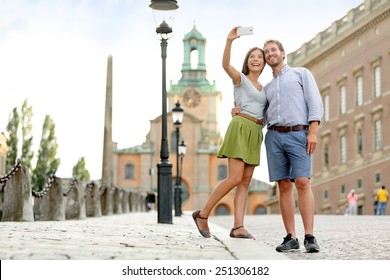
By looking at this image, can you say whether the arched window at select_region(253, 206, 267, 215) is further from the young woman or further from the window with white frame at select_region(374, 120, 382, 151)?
the young woman

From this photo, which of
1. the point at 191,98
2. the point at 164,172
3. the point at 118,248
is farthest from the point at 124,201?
the point at 191,98

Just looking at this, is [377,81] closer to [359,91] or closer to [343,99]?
[359,91]

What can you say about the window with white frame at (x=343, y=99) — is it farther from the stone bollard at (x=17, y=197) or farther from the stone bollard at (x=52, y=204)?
the stone bollard at (x=17, y=197)

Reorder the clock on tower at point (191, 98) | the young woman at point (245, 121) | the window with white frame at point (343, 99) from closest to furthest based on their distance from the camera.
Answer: the young woman at point (245, 121), the window with white frame at point (343, 99), the clock on tower at point (191, 98)

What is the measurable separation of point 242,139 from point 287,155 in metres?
0.78

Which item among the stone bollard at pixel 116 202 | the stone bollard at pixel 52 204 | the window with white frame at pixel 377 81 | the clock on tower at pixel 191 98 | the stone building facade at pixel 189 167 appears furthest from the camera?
the clock on tower at pixel 191 98

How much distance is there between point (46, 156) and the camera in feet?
203

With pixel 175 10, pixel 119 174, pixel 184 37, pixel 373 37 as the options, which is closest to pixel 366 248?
pixel 175 10

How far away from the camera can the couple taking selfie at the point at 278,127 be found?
359 inches

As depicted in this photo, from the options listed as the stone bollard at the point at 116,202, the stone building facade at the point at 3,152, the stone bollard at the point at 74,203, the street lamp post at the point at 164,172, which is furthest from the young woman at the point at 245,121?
the stone building facade at the point at 3,152

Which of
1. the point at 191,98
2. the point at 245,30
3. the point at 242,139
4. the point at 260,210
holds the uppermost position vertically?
the point at 191,98

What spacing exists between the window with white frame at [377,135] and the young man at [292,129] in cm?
4365

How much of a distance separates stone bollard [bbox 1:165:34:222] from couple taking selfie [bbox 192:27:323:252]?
663cm
